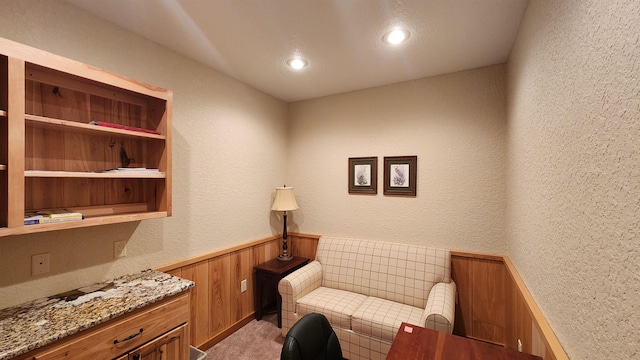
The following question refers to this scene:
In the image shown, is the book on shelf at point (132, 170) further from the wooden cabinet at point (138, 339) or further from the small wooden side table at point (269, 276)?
the small wooden side table at point (269, 276)

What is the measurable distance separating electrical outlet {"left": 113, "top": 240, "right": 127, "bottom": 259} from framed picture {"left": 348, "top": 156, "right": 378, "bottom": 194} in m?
2.13

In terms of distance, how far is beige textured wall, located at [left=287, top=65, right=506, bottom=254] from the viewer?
2424 millimetres

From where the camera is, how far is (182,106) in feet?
7.34

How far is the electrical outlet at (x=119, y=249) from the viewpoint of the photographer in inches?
71.6

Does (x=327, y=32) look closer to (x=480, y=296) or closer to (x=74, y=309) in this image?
(x=74, y=309)

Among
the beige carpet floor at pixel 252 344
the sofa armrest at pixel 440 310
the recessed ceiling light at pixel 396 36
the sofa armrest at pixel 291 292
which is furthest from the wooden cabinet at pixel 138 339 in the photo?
the recessed ceiling light at pixel 396 36

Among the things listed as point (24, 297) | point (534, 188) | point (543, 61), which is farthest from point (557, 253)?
point (24, 297)

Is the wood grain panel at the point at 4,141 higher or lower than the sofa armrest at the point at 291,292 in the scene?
higher

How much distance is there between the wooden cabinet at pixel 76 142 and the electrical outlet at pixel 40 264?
0.27m

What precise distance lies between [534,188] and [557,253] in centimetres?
46

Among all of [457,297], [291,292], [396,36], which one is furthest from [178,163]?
[457,297]

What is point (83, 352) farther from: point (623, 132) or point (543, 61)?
point (543, 61)

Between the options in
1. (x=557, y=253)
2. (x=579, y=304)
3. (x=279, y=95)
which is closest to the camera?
(x=579, y=304)

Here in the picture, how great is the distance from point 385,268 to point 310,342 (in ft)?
4.86
